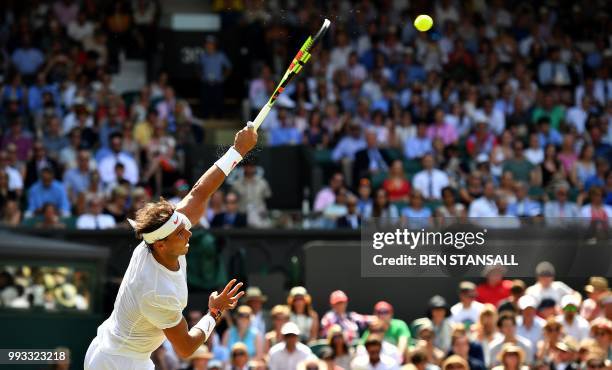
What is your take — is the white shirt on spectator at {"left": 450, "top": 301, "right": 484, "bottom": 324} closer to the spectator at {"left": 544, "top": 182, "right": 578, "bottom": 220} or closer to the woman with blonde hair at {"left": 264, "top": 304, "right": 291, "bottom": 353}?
the woman with blonde hair at {"left": 264, "top": 304, "right": 291, "bottom": 353}

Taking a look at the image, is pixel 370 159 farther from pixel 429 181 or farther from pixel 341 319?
pixel 341 319

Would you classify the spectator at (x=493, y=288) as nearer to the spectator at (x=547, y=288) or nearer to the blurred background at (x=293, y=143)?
the blurred background at (x=293, y=143)

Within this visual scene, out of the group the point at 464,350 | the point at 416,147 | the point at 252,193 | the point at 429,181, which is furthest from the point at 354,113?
the point at 464,350

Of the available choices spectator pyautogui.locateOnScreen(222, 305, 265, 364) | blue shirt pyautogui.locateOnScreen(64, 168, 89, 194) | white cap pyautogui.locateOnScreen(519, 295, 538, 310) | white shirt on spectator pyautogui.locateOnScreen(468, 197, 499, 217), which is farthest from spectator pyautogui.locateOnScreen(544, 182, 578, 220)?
blue shirt pyautogui.locateOnScreen(64, 168, 89, 194)

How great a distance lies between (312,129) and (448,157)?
1.87 metres

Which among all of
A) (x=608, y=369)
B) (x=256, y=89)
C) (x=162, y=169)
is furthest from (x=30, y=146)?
(x=608, y=369)

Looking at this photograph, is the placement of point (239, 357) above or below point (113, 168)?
below

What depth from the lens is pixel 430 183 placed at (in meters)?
16.5

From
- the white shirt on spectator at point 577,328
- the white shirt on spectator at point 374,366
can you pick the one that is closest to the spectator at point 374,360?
the white shirt on spectator at point 374,366

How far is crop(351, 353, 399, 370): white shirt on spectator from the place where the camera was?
37.6 ft

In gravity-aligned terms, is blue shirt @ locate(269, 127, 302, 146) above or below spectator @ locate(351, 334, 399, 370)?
above

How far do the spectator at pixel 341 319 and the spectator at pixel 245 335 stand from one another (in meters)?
0.62

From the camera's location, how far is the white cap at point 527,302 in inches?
478

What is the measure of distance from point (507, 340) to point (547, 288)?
37.8 inches
